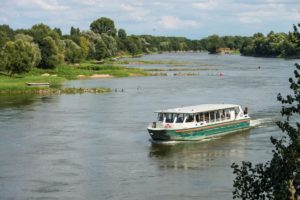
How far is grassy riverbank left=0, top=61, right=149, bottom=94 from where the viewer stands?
91.4 metres

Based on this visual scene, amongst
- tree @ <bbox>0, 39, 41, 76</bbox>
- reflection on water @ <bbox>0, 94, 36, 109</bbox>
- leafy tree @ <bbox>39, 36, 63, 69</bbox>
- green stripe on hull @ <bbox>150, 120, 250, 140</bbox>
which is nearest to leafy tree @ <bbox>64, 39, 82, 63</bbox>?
leafy tree @ <bbox>39, 36, 63, 69</bbox>

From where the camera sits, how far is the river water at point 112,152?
33.8 m

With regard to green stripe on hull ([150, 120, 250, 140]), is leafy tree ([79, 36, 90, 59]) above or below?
above

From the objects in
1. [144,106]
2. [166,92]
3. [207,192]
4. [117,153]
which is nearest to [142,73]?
[166,92]

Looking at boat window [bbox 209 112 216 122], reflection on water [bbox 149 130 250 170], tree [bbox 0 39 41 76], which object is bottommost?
reflection on water [bbox 149 130 250 170]

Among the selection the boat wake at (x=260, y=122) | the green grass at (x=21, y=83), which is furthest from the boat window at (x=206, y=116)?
the green grass at (x=21, y=83)

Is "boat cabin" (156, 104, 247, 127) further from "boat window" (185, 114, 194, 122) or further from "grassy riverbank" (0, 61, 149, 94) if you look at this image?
"grassy riverbank" (0, 61, 149, 94)

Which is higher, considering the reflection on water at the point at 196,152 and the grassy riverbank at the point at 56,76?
the grassy riverbank at the point at 56,76

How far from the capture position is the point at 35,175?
122 ft

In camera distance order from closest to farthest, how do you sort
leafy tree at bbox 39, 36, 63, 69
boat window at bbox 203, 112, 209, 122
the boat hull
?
the boat hull, boat window at bbox 203, 112, 209, 122, leafy tree at bbox 39, 36, 63, 69

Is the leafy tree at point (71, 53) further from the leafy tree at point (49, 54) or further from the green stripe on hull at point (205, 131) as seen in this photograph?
the green stripe on hull at point (205, 131)

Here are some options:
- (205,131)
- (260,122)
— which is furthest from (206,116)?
(260,122)

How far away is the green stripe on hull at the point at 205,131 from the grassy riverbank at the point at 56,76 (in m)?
41.8

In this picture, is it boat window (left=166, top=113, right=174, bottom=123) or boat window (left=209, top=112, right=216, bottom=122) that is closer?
boat window (left=166, top=113, right=174, bottom=123)
